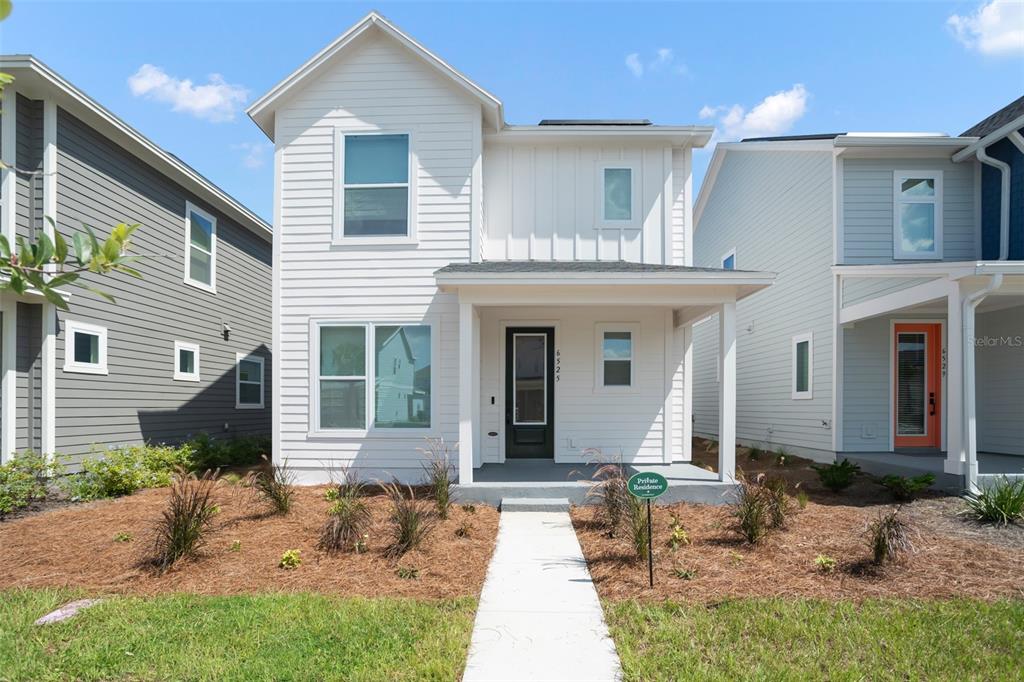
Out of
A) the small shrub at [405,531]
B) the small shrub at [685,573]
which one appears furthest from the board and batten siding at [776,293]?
the small shrub at [405,531]

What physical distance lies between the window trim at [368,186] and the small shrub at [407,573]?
528 centimetres

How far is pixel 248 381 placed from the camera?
1521 centimetres

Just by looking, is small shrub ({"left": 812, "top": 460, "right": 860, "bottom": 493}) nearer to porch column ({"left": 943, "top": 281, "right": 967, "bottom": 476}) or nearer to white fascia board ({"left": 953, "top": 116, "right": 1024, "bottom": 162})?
porch column ({"left": 943, "top": 281, "right": 967, "bottom": 476})

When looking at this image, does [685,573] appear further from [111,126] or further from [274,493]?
[111,126]

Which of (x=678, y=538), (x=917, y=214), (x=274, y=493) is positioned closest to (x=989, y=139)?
(x=917, y=214)

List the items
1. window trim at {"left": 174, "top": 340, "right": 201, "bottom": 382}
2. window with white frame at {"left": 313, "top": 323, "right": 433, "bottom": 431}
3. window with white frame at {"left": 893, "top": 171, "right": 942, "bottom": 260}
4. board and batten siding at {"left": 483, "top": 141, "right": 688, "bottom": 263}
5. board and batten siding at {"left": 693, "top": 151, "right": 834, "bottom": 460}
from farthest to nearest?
window trim at {"left": 174, "top": 340, "right": 201, "bottom": 382}
board and batten siding at {"left": 693, "top": 151, "right": 834, "bottom": 460}
window with white frame at {"left": 893, "top": 171, "right": 942, "bottom": 260}
board and batten siding at {"left": 483, "top": 141, "right": 688, "bottom": 263}
window with white frame at {"left": 313, "top": 323, "right": 433, "bottom": 431}

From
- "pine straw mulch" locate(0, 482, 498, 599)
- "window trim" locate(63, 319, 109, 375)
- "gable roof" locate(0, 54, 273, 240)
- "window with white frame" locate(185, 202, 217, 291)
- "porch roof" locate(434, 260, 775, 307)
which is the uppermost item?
"gable roof" locate(0, 54, 273, 240)

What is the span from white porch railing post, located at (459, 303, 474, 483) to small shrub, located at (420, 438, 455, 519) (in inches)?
9.7

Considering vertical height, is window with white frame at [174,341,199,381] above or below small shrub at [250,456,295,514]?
above

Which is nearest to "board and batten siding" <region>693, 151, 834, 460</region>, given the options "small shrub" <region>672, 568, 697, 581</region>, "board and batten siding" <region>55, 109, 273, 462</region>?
"small shrub" <region>672, 568, 697, 581</region>

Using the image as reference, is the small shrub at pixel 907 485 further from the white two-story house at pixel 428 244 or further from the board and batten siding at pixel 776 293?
the board and batten siding at pixel 776 293

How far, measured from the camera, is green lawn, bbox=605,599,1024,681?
3.83 m

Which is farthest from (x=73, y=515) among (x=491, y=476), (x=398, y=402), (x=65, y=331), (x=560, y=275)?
(x=560, y=275)

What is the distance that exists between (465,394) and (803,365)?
25.9ft
